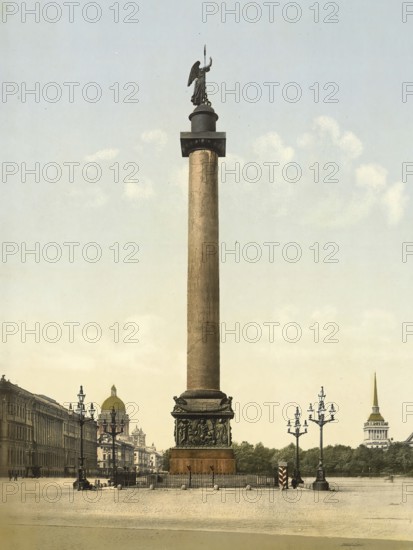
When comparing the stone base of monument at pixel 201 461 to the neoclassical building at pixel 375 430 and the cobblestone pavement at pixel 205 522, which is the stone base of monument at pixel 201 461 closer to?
the cobblestone pavement at pixel 205 522

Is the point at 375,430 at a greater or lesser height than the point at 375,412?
lesser

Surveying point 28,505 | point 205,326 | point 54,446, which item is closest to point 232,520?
point 28,505

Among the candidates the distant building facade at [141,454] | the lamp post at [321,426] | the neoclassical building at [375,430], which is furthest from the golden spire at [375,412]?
the lamp post at [321,426]

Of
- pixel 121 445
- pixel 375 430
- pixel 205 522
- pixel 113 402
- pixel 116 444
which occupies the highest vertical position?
pixel 205 522

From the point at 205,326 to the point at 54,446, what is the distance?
65.1 metres

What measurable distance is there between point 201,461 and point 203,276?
25.6 feet

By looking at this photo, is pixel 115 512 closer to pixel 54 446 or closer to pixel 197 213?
pixel 197 213

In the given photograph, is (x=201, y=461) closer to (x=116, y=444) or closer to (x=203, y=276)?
(x=203, y=276)

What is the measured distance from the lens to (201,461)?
3331cm

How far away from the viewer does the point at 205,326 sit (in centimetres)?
3500

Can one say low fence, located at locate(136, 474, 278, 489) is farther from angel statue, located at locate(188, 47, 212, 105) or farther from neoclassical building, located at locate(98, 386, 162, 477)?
neoclassical building, located at locate(98, 386, 162, 477)

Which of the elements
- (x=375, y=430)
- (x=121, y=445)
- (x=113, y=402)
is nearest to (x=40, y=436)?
(x=121, y=445)

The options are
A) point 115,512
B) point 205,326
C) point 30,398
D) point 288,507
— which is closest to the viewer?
point 115,512

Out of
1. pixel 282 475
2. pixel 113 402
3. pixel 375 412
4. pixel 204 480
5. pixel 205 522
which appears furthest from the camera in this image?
pixel 375 412
